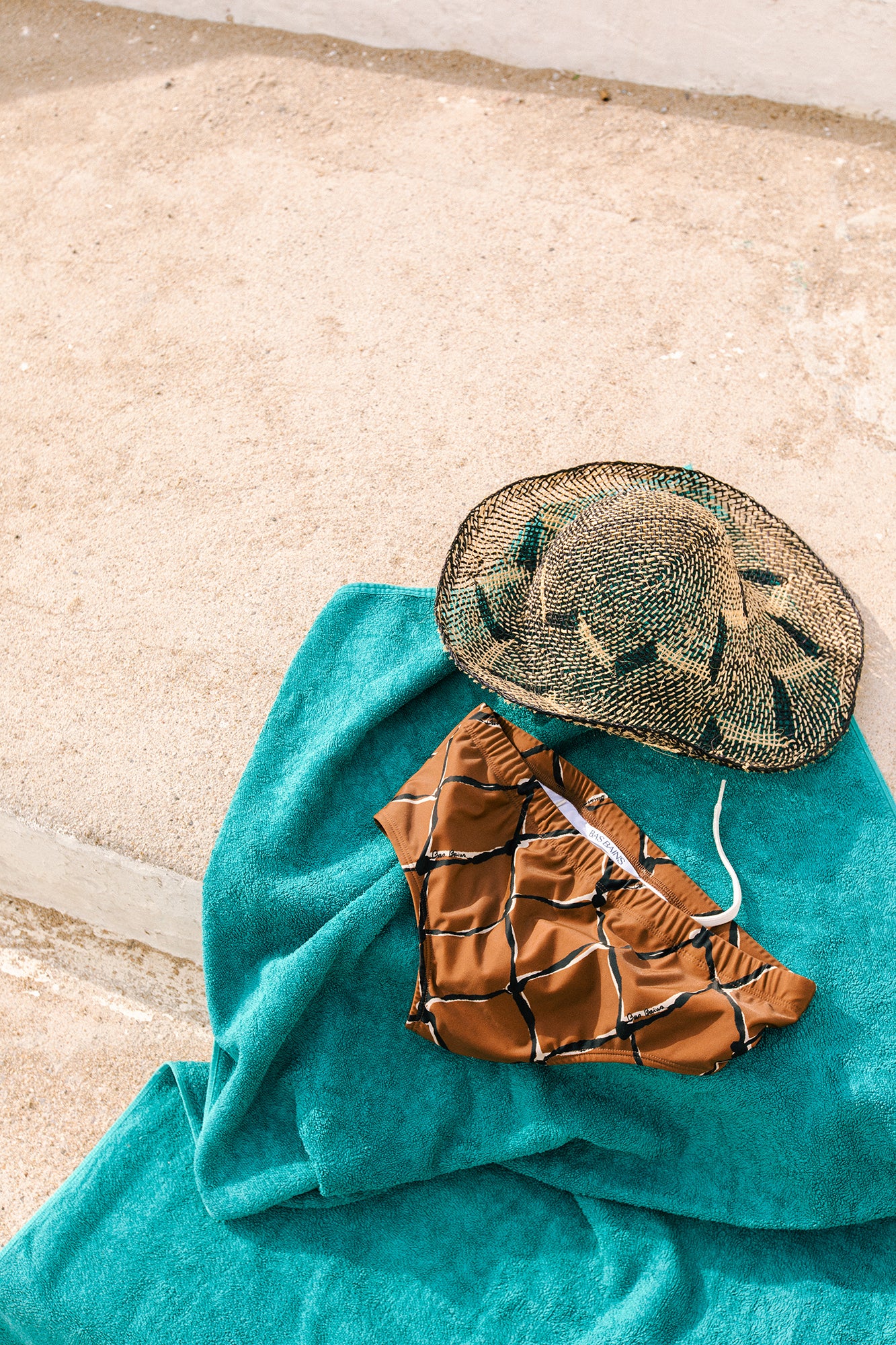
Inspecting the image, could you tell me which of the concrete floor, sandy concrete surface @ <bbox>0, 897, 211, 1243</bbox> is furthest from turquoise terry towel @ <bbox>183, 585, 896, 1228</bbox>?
sandy concrete surface @ <bbox>0, 897, 211, 1243</bbox>

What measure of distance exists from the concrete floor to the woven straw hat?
0.38 metres

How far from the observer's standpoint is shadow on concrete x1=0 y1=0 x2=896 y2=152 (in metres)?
3.55

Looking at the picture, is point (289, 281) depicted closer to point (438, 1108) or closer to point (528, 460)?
point (528, 460)

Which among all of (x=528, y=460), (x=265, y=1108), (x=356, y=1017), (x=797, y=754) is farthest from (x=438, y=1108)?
(x=528, y=460)

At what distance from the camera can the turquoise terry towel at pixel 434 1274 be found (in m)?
1.70

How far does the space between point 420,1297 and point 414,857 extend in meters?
0.76

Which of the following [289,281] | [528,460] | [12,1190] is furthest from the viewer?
[289,281]

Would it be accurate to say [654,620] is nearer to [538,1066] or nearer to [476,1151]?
[538,1066]

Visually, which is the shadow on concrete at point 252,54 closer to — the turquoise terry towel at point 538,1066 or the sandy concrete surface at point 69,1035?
the turquoise terry towel at point 538,1066

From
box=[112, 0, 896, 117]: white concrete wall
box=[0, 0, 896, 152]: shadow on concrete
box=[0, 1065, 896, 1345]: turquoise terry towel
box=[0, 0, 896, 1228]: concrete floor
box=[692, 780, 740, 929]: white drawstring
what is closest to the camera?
box=[0, 1065, 896, 1345]: turquoise terry towel

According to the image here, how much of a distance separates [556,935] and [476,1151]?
419mm

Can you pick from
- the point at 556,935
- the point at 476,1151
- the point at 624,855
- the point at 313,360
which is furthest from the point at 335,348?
the point at 476,1151

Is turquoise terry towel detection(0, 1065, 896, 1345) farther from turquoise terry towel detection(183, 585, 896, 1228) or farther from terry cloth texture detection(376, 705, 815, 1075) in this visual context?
terry cloth texture detection(376, 705, 815, 1075)

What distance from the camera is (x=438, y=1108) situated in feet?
6.07
